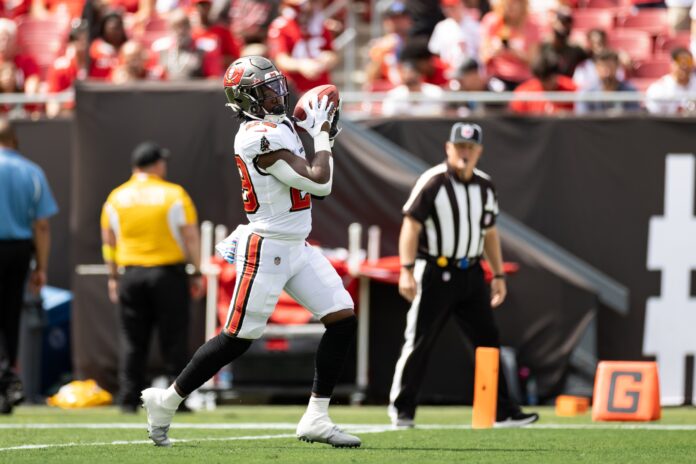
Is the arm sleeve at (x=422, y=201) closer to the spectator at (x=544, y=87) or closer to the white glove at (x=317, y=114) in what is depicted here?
the white glove at (x=317, y=114)

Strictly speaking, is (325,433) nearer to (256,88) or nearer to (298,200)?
(298,200)

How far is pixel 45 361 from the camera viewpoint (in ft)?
40.6

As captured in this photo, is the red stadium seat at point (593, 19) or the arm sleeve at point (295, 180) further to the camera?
the red stadium seat at point (593, 19)

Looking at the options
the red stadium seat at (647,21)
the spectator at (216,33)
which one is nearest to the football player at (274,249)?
the spectator at (216,33)

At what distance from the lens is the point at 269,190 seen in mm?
6711

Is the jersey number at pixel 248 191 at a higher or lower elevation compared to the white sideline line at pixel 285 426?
higher

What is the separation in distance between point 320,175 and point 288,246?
1.41 feet

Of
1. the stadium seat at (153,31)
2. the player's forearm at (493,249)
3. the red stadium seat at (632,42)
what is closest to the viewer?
the player's forearm at (493,249)

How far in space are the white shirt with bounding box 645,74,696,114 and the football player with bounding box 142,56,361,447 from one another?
211 inches

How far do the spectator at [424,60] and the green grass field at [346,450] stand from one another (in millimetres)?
3624

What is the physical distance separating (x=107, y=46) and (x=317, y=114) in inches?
283

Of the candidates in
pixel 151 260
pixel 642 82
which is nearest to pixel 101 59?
pixel 151 260

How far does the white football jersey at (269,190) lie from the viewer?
21.6 ft

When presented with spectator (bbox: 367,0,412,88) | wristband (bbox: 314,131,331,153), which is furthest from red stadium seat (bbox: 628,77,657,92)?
wristband (bbox: 314,131,331,153)
